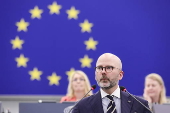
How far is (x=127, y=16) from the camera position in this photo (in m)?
6.91

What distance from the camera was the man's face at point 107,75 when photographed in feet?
9.99

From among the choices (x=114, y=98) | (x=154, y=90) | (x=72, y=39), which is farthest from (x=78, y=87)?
(x=114, y=98)

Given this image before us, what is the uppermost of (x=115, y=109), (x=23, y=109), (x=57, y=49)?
(x=57, y=49)

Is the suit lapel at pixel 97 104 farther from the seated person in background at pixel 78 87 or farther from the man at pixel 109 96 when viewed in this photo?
the seated person in background at pixel 78 87

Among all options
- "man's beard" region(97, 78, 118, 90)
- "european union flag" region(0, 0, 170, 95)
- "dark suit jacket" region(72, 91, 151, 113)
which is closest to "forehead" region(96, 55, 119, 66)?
"man's beard" region(97, 78, 118, 90)

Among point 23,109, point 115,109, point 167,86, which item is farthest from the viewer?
point 167,86

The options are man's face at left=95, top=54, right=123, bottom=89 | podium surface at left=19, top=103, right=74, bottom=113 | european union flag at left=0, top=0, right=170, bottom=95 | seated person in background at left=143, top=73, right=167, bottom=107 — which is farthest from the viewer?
european union flag at left=0, top=0, right=170, bottom=95

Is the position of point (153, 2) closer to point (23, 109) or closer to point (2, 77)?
point (2, 77)

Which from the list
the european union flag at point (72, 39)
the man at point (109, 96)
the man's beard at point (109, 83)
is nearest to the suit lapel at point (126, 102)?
the man at point (109, 96)

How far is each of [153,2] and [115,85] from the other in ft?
13.0

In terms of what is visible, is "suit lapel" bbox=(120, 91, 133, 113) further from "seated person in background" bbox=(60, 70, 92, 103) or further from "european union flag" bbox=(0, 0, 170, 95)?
"european union flag" bbox=(0, 0, 170, 95)

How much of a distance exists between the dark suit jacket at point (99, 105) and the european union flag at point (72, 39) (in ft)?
12.0

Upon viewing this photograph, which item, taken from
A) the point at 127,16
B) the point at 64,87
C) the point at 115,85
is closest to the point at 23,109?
the point at 115,85

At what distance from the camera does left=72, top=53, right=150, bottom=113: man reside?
3.06 m
